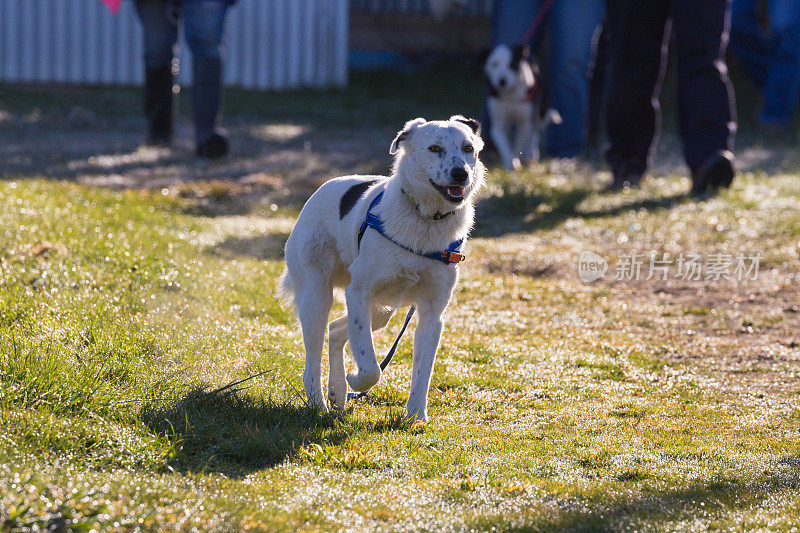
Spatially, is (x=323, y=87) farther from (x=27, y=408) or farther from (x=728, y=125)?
(x=27, y=408)

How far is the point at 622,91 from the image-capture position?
27.0 ft

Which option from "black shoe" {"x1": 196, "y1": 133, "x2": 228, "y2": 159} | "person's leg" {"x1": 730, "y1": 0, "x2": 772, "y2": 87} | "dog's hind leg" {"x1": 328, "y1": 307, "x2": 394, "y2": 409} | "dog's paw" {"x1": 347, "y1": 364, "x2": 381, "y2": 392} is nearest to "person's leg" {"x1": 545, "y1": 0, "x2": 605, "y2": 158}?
"black shoe" {"x1": 196, "y1": 133, "x2": 228, "y2": 159}

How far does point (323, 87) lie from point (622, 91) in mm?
7975

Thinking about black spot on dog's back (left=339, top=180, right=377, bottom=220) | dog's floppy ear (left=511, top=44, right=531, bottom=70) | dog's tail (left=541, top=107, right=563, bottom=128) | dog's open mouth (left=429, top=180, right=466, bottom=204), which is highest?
dog's floppy ear (left=511, top=44, right=531, bottom=70)

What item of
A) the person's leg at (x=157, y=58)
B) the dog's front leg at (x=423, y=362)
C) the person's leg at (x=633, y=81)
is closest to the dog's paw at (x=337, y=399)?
the dog's front leg at (x=423, y=362)

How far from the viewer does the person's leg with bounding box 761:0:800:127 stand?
42.6 ft

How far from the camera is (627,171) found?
339 inches

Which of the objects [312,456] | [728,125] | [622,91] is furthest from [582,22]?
[312,456]

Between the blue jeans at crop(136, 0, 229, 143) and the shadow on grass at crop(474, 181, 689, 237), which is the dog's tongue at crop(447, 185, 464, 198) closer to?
the shadow on grass at crop(474, 181, 689, 237)

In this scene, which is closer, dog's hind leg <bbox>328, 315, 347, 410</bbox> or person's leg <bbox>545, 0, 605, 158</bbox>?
dog's hind leg <bbox>328, 315, 347, 410</bbox>

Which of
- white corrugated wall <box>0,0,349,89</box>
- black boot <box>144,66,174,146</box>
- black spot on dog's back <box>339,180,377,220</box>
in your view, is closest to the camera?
black spot on dog's back <box>339,180,377,220</box>

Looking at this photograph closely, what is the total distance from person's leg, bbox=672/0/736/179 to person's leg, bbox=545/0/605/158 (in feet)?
4.83

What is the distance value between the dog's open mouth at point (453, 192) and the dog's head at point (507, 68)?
235 inches

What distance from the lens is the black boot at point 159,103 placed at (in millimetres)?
9391
